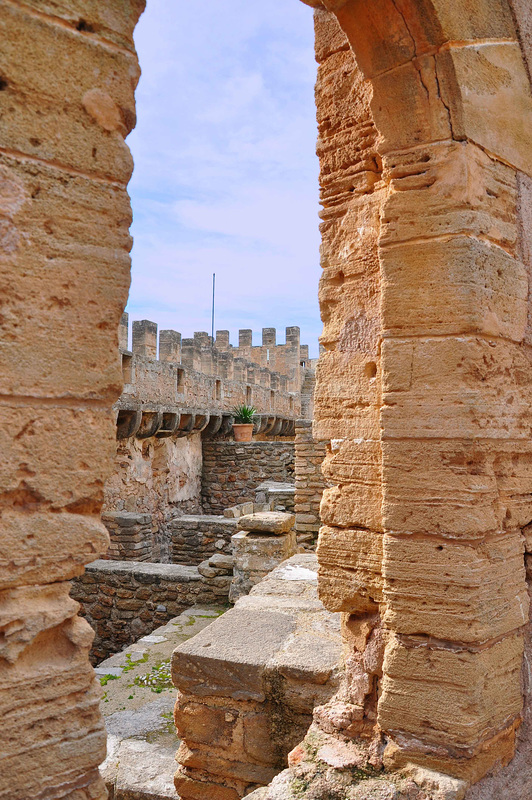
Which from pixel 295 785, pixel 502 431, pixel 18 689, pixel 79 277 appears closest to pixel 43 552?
pixel 18 689

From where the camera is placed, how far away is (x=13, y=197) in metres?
1.47

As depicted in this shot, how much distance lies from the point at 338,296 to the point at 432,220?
2.20ft

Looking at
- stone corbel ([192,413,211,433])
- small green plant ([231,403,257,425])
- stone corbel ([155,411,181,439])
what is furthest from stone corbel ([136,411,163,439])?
small green plant ([231,403,257,425])

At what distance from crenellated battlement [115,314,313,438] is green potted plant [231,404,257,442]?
25 cm

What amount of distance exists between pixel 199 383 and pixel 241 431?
2.24 m

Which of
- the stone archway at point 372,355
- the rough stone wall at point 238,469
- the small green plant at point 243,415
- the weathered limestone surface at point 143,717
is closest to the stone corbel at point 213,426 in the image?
the rough stone wall at point 238,469

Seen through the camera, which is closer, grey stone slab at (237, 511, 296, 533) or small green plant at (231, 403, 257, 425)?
grey stone slab at (237, 511, 296, 533)

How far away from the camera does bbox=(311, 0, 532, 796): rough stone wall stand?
2553mm

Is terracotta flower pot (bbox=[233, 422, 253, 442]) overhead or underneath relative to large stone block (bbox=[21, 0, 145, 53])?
underneath

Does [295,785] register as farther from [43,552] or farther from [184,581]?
[184,581]

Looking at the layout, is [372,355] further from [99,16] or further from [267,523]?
[267,523]

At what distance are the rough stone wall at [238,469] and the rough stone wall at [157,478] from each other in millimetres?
338

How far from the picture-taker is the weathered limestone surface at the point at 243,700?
3277 mm

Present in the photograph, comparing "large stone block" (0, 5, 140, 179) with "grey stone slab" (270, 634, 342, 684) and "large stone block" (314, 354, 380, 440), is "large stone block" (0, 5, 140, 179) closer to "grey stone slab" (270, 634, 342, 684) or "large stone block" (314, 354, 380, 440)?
"large stone block" (314, 354, 380, 440)
